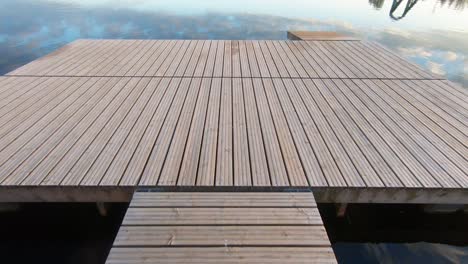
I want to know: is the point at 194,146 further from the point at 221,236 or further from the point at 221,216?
the point at 221,236

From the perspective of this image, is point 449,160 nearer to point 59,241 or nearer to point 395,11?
point 59,241

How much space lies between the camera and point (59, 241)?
230cm

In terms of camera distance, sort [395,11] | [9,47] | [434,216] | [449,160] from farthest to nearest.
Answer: [395,11] → [9,47] → [434,216] → [449,160]

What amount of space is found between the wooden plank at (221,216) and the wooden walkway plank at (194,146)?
0.24 m

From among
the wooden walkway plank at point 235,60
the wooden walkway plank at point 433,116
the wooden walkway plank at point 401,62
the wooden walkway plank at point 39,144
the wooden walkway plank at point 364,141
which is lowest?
the wooden walkway plank at point 39,144

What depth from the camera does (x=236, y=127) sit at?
8.36 ft

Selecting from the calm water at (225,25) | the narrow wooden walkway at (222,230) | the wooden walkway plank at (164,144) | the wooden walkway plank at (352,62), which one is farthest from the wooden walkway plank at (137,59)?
the wooden walkway plank at (352,62)

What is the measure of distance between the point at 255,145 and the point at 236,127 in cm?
35

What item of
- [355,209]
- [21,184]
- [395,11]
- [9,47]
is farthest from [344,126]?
[395,11]

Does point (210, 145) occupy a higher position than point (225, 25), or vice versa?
point (225, 25)

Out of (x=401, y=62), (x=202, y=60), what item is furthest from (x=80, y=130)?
(x=401, y=62)

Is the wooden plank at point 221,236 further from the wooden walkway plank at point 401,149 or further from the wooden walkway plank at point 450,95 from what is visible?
the wooden walkway plank at point 450,95

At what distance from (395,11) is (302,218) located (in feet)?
46.3

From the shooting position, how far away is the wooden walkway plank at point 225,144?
194 centimetres
